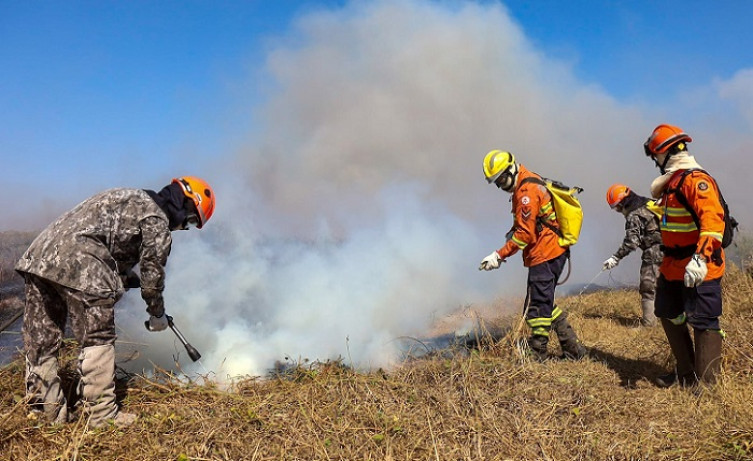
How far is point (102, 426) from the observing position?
364 centimetres

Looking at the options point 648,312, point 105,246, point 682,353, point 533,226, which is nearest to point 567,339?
point 682,353

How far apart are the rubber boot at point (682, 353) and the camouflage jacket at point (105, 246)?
16.3 ft

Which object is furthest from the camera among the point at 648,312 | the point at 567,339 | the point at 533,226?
the point at 648,312

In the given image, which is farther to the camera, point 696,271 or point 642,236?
point 642,236

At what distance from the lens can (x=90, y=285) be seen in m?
3.65

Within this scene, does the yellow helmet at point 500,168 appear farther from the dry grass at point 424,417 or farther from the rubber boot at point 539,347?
the dry grass at point 424,417

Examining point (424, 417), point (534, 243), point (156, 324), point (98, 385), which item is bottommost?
point (424, 417)

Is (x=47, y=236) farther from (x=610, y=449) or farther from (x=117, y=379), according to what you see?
(x=610, y=449)

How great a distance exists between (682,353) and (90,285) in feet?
18.2

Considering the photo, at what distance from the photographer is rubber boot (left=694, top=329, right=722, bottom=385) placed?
167 inches

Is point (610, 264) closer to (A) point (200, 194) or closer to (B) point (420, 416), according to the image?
(B) point (420, 416)

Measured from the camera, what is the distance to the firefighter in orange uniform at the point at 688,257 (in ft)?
13.4

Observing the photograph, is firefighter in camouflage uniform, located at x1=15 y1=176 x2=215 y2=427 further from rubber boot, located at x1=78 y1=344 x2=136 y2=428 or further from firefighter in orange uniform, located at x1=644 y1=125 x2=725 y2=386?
firefighter in orange uniform, located at x1=644 y1=125 x2=725 y2=386

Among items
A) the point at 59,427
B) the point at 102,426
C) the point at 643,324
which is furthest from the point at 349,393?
the point at 643,324
